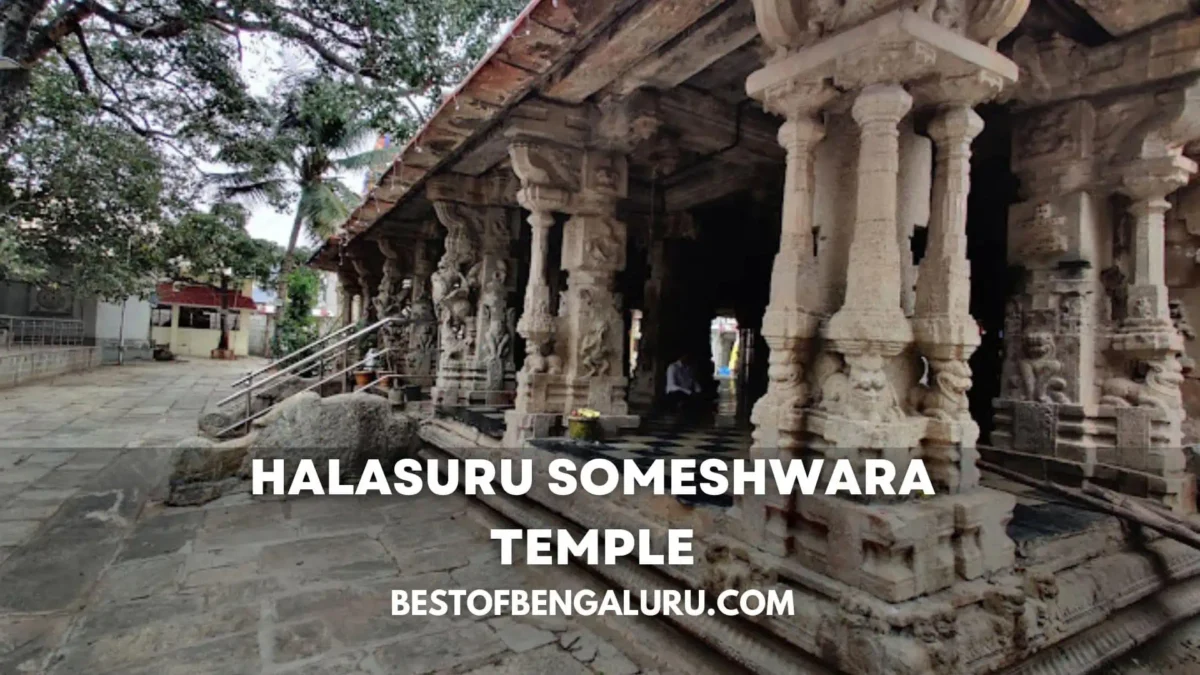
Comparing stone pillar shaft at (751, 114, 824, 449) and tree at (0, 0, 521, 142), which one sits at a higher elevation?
tree at (0, 0, 521, 142)

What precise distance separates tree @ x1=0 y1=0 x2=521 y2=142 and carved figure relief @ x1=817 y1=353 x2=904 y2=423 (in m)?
9.65

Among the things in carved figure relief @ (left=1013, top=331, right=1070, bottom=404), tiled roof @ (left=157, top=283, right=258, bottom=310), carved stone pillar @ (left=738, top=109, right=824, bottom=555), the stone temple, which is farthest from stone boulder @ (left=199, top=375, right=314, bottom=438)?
tiled roof @ (left=157, top=283, right=258, bottom=310)

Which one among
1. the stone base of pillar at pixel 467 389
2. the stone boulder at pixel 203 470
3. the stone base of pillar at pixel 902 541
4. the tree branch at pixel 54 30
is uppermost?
the tree branch at pixel 54 30

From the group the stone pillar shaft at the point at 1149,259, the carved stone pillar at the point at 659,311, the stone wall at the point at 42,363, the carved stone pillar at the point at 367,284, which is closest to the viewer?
the stone pillar shaft at the point at 1149,259

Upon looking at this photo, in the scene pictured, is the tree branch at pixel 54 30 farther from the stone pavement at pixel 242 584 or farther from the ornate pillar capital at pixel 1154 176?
the ornate pillar capital at pixel 1154 176

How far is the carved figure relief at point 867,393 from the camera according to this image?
254cm

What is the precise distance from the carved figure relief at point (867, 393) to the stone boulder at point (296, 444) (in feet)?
15.2

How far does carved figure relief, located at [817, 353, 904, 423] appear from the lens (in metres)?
2.54

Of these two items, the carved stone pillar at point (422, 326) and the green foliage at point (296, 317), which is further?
the green foliage at point (296, 317)

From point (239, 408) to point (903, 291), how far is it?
27.0ft

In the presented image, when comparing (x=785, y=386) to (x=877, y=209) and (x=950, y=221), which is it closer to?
(x=877, y=209)

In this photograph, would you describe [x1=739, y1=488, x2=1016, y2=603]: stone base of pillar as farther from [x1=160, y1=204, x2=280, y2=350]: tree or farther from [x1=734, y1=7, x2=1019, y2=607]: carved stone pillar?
[x1=160, y1=204, x2=280, y2=350]: tree

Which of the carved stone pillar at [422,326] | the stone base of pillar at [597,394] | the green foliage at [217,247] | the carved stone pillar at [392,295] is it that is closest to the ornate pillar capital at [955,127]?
the stone base of pillar at [597,394]

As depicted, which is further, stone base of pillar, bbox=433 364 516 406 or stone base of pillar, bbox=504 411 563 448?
stone base of pillar, bbox=433 364 516 406
